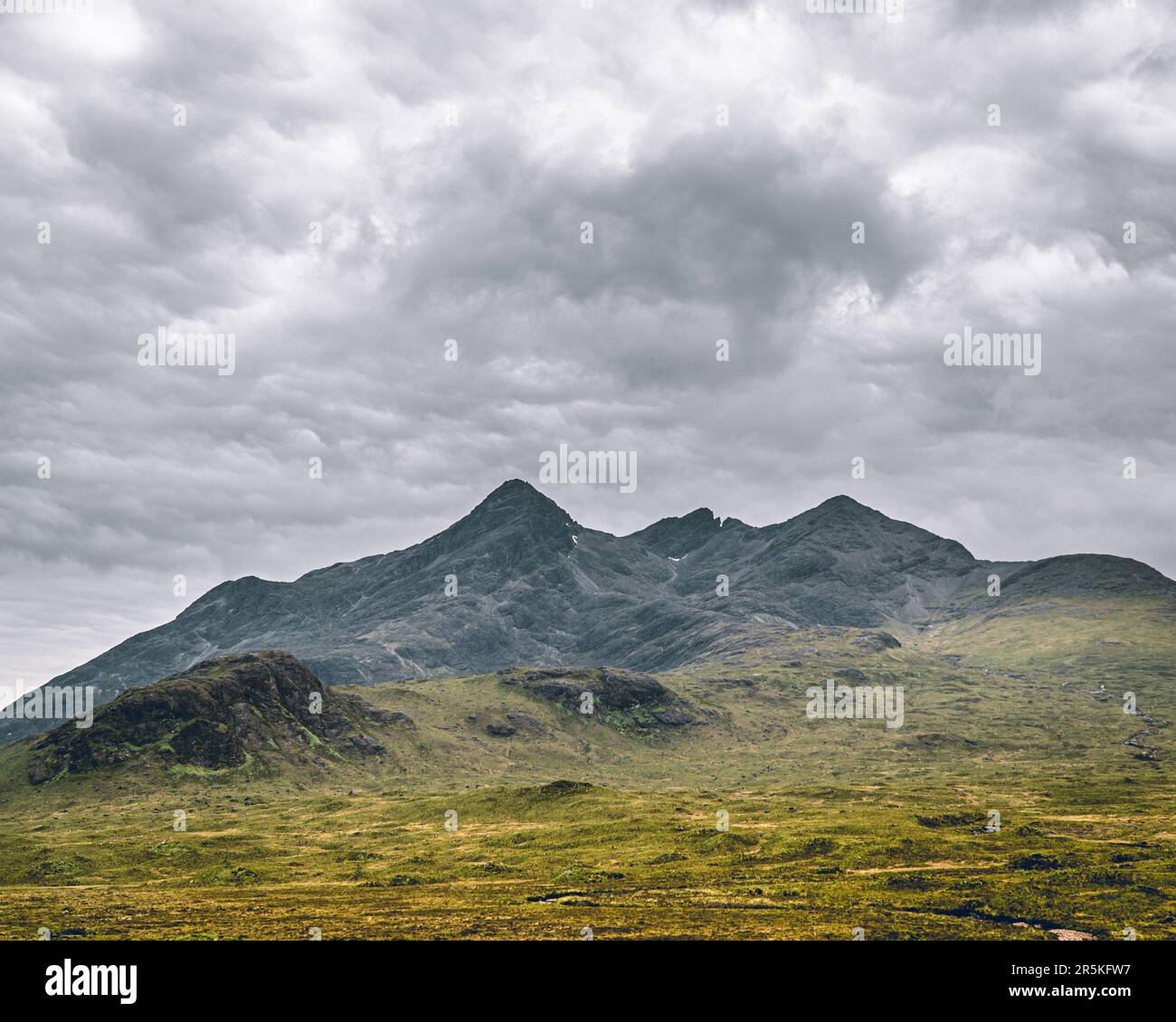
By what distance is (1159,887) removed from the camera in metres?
92.6

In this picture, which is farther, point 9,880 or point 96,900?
point 9,880

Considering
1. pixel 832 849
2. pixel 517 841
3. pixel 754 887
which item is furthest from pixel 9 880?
pixel 832 849

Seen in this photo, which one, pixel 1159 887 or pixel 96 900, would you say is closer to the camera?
pixel 1159 887

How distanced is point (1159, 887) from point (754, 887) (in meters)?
44.1
